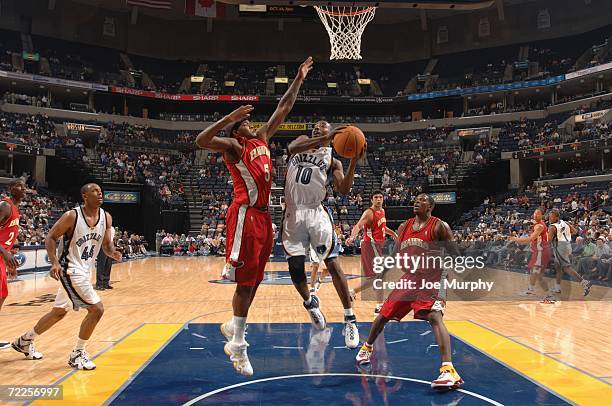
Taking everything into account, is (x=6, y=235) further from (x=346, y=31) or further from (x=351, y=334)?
(x=346, y=31)

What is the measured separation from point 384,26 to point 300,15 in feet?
88.9

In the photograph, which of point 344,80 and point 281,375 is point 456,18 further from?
point 281,375

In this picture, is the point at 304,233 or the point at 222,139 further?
the point at 304,233

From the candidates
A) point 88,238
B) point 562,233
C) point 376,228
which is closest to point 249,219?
point 88,238

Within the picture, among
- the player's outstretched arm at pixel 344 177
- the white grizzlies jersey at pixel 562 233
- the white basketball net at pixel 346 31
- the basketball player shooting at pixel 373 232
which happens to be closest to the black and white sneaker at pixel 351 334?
the player's outstretched arm at pixel 344 177

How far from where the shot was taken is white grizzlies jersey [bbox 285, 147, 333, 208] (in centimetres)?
502

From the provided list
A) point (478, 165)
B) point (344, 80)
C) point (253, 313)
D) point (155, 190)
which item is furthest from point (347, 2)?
point (344, 80)

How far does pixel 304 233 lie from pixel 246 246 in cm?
96

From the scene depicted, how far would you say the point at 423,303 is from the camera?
453 cm

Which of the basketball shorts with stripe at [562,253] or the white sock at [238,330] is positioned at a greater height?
the basketball shorts with stripe at [562,253]

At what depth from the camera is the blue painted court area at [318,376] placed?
154 inches

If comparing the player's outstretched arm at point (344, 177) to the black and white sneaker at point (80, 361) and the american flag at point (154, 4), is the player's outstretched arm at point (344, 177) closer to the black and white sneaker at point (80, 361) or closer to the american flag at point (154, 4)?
the black and white sneaker at point (80, 361)

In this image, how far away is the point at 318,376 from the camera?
14.9 ft

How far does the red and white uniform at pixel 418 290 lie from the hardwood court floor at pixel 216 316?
5.61 ft
